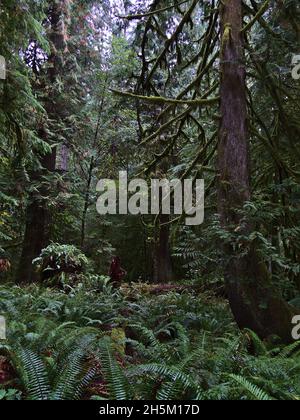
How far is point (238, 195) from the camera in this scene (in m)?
5.20

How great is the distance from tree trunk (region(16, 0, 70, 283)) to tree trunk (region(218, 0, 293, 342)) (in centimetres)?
659

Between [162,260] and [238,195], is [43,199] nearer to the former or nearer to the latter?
[162,260]

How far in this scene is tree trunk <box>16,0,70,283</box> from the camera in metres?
11.4

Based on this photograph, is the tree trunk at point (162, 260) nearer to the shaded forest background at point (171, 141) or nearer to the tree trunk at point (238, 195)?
the shaded forest background at point (171, 141)

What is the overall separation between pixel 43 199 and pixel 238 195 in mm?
7539

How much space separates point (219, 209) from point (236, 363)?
79.8 inches

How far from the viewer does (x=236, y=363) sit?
4016 mm

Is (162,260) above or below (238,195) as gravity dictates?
below

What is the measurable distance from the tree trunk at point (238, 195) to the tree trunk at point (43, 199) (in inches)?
259

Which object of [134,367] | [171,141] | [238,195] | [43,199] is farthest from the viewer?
[43,199]

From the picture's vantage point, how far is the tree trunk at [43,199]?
451 inches

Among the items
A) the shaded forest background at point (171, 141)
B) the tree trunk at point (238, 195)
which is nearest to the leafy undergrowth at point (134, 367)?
the tree trunk at point (238, 195)

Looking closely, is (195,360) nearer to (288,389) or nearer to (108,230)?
(288,389)

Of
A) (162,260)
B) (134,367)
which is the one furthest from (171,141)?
(162,260)
